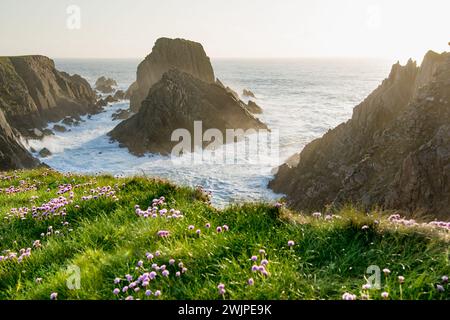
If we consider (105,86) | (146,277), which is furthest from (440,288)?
(105,86)

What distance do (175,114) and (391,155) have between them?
39.0 metres

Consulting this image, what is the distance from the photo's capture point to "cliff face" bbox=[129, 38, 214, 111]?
291 ft

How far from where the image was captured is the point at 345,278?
4.42 meters

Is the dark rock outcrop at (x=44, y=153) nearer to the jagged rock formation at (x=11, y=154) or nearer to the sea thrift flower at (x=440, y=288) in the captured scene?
the jagged rock formation at (x=11, y=154)

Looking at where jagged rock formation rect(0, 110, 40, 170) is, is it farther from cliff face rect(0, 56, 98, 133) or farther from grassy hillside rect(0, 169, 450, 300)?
grassy hillside rect(0, 169, 450, 300)

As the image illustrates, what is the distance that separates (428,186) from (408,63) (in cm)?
1748

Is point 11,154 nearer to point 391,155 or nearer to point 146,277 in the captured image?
point 391,155

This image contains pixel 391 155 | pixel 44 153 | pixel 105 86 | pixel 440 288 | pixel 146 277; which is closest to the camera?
pixel 440 288

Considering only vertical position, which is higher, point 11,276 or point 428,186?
point 11,276

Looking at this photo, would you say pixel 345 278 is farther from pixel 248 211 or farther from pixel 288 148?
pixel 288 148

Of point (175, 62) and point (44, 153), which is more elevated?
point (175, 62)

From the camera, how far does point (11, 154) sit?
4203cm
